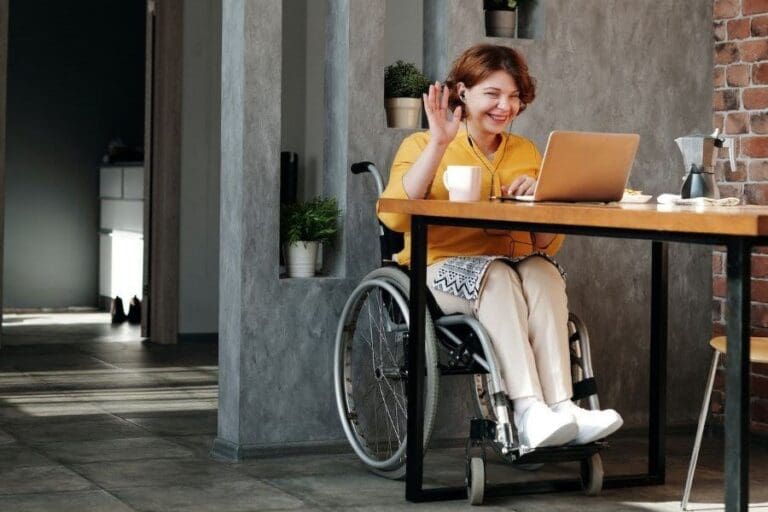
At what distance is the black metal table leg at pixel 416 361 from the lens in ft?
11.7

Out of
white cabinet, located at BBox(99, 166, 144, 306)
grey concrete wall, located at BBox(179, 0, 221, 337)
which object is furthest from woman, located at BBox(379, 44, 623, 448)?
white cabinet, located at BBox(99, 166, 144, 306)

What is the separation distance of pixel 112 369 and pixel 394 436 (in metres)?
2.22

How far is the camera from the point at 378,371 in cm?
392

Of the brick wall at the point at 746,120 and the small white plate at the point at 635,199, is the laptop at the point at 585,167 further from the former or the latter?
the brick wall at the point at 746,120

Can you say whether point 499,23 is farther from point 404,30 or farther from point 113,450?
point 404,30

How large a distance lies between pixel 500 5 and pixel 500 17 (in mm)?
39

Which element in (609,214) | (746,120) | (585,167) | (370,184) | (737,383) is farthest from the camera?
(746,120)

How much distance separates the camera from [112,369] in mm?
6137

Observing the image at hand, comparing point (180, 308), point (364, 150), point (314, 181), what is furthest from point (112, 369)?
point (364, 150)

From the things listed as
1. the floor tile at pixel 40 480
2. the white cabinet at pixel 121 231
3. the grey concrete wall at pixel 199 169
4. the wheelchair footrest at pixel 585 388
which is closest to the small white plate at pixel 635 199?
the wheelchair footrest at pixel 585 388

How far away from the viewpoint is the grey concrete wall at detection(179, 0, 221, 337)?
23.9 ft

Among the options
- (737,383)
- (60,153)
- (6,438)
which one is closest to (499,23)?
(6,438)

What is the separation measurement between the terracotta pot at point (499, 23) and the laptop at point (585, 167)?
116 centimetres

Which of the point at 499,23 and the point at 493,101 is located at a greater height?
the point at 499,23
